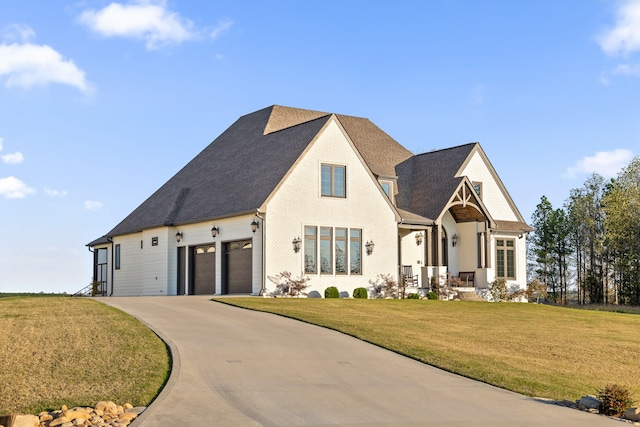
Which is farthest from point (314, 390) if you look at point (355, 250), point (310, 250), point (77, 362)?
point (355, 250)

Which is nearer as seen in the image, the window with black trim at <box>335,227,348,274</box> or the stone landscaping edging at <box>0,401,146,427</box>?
the stone landscaping edging at <box>0,401,146,427</box>

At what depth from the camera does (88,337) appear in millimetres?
18250

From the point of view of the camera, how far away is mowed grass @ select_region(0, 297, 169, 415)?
1291 centimetres

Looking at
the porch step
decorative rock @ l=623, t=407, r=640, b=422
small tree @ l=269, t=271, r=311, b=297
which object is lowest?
decorative rock @ l=623, t=407, r=640, b=422

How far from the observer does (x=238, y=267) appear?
34.1m

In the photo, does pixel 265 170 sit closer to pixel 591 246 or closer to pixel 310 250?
pixel 310 250

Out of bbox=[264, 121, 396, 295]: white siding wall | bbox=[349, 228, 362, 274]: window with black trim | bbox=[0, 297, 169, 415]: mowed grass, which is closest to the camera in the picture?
bbox=[0, 297, 169, 415]: mowed grass

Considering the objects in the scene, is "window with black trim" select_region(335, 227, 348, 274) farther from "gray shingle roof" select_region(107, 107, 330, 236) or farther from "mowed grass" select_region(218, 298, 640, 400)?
"gray shingle roof" select_region(107, 107, 330, 236)

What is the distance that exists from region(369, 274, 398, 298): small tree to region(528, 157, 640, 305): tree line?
27573mm

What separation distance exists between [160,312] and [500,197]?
25.5 meters

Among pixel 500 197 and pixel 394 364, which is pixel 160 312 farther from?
pixel 500 197

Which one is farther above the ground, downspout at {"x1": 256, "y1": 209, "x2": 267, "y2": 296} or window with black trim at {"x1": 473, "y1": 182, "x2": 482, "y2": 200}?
window with black trim at {"x1": 473, "y1": 182, "x2": 482, "y2": 200}

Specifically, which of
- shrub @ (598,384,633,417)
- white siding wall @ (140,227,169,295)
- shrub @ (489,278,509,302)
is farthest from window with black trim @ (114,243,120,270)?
shrub @ (598,384,633,417)

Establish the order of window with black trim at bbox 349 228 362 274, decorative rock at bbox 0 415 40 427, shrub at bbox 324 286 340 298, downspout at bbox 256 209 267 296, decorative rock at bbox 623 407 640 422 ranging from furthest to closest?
window with black trim at bbox 349 228 362 274, shrub at bbox 324 286 340 298, downspout at bbox 256 209 267 296, decorative rock at bbox 623 407 640 422, decorative rock at bbox 0 415 40 427
